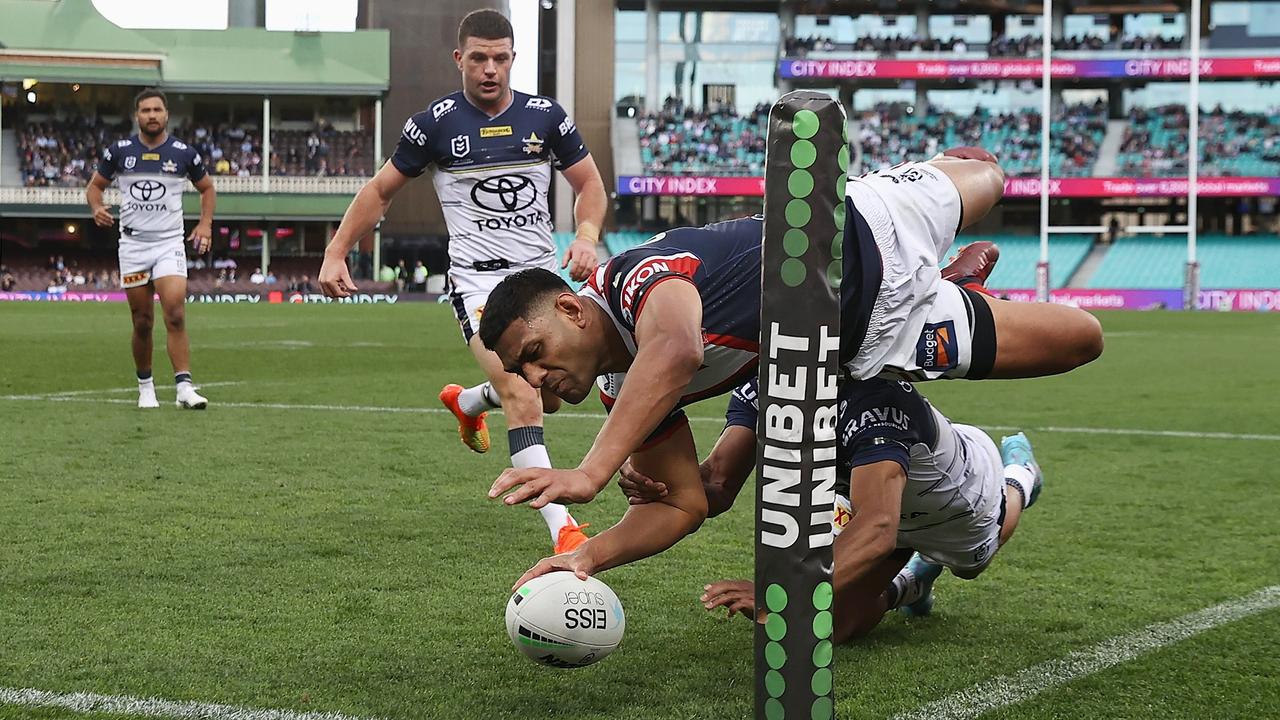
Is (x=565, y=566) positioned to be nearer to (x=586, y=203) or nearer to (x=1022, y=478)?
(x=1022, y=478)

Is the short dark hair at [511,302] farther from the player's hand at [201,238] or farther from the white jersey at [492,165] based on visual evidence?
the player's hand at [201,238]

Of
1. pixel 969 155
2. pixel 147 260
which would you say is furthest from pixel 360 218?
pixel 147 260

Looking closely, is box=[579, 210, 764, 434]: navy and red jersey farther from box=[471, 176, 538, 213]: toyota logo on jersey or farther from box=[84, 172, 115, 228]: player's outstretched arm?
box=[84, 172, 115, 228]: player's outstretched arm

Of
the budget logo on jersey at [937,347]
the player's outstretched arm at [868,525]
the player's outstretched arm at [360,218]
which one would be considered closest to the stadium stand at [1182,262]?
the player's outstretched arm at [360,218]

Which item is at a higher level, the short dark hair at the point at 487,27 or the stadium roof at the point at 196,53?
the stadium roof at the point at 196,53

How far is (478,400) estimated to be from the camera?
6516 mm

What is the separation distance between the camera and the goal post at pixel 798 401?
2.23 m

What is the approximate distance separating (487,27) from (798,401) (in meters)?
4.24

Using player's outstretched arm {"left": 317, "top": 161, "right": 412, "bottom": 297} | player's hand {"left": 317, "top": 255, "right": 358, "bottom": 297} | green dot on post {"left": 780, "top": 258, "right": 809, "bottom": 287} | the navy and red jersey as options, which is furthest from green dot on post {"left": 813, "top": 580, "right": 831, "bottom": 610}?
player's outstretched arm {"left": 317, "top": 161, "right": 412, "bottom": 297}

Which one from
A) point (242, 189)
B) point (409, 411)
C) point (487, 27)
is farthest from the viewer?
point (242, 189)

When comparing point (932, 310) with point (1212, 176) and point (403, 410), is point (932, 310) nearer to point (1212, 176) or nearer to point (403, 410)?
point (403, 410)

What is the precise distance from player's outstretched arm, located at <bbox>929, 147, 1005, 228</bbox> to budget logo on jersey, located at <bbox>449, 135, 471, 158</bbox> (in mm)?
2748

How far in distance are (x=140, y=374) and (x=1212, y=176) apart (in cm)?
4307

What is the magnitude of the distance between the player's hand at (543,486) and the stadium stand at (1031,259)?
4110cm
